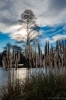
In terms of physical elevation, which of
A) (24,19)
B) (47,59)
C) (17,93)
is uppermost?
(24,19)

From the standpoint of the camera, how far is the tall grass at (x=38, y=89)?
13.7 feet

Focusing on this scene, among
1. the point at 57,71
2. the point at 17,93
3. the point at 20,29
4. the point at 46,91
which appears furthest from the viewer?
the point at 20,29

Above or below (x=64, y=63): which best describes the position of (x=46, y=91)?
below

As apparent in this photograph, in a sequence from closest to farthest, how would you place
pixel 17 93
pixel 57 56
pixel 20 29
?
pixel 17 93, pixel 57 56, pixel 20 29

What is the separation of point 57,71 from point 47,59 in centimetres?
45

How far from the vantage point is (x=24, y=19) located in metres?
19.9

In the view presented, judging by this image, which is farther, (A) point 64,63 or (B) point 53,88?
(A) point 64,63

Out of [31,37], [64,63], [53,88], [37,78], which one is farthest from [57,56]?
[31,37]

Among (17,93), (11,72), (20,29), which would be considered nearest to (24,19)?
(20,29)

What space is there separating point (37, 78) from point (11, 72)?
1.31 m

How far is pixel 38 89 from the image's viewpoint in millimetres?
4238

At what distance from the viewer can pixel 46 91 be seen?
4.25 metres

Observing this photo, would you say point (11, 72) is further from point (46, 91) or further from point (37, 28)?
point (37, 28)

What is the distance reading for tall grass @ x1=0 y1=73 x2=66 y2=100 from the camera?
418 cm
